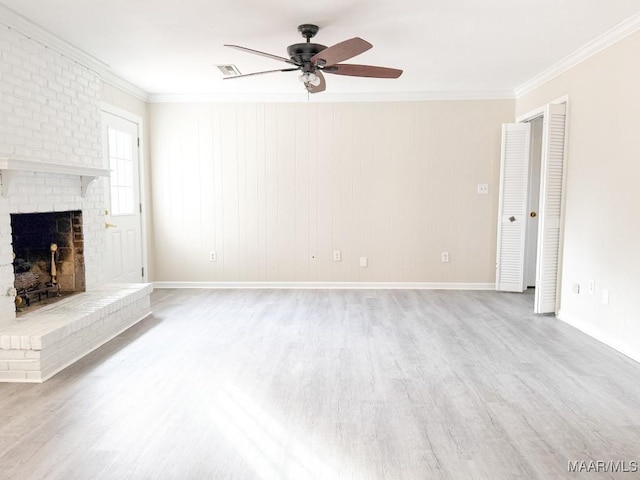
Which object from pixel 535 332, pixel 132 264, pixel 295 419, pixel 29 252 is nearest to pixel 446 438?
pixel 295 419

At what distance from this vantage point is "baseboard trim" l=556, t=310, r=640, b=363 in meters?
3.14

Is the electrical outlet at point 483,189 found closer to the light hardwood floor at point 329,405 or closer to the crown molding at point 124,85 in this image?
the light hardwood floor at point 329,405

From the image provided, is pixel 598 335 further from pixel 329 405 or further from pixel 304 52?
pixel 304 52

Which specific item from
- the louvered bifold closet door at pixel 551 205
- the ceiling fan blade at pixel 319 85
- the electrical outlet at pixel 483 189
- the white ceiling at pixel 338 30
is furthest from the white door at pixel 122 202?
the louvered bifold closet door at pixel 551 205

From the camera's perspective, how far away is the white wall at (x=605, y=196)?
3.18 m

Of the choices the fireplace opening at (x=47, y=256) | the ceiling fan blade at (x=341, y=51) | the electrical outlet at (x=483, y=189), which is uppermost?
the ceiling fan blade at (x=341, y=51)

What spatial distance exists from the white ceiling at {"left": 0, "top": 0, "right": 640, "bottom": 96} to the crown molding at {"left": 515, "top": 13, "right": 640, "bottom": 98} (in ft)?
0.22

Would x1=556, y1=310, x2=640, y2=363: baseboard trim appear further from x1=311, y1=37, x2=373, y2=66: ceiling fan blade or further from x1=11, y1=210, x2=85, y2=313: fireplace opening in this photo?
x1=11, y1=210, x2=85, y2=313: fireplace opening

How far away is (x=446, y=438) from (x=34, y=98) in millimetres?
3795

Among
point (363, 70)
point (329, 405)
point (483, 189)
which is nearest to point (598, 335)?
point (483, 189)

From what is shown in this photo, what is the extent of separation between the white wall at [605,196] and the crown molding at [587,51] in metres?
Result: 0.05

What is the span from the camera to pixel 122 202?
4.91m

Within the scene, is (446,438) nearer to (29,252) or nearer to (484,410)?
(484,410)

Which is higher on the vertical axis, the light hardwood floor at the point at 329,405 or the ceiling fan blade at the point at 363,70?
the ceiling fan blade at the point at 363,70
